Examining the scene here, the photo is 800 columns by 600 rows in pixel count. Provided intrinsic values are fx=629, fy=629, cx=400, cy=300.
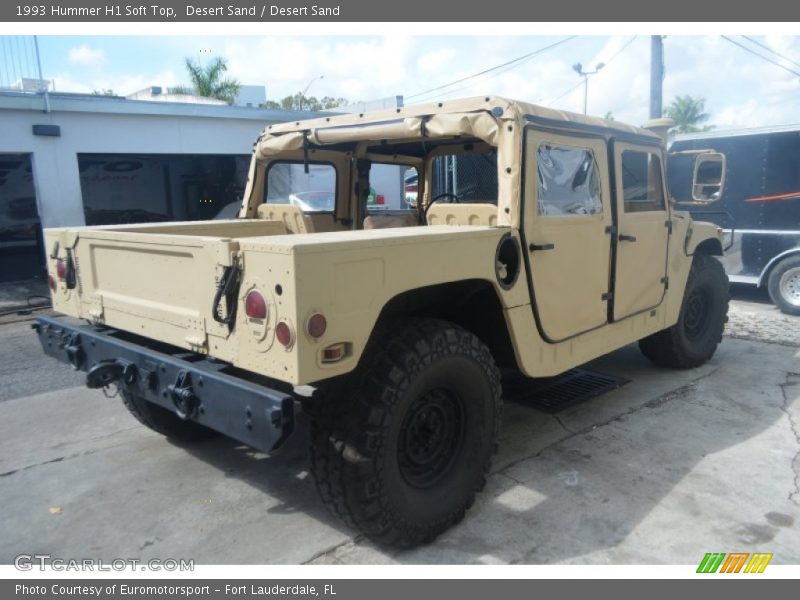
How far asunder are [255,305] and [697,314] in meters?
4.62

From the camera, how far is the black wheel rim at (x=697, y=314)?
559 centimetres

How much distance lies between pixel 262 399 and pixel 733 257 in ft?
28.4

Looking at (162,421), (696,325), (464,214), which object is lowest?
(162,421)

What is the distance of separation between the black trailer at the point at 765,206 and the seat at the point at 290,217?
5.69 m

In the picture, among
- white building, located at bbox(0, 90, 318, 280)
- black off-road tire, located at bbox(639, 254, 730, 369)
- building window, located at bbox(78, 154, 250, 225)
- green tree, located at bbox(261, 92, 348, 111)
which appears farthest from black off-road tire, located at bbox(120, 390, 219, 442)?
green tree, located at bbox(261, 92, 348, 111)

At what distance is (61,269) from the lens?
369 centimetres

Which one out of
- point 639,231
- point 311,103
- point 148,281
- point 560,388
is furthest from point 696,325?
point 311,103

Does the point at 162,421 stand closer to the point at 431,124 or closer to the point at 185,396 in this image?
the point at 185,396

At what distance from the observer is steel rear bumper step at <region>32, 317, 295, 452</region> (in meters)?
2.40

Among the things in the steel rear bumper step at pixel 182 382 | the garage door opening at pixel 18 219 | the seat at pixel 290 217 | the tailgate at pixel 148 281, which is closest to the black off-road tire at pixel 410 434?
the steel rear bumper step at pixel 182 382

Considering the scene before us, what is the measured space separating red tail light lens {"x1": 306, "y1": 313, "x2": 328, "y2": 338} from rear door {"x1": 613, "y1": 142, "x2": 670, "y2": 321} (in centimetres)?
251

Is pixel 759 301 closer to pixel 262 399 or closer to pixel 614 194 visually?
pixel 614 194

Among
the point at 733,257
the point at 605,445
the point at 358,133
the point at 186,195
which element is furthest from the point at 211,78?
the point at 605,445

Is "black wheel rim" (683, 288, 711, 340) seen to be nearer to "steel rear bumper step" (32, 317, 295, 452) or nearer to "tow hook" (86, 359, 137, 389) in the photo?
"steel rear bumper step" (32, 317, 295, 452)
